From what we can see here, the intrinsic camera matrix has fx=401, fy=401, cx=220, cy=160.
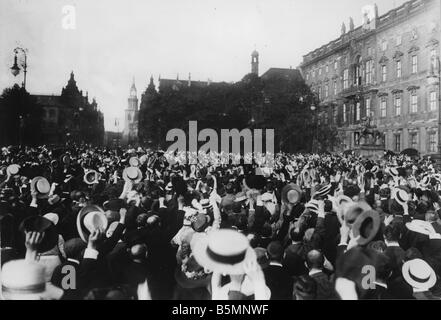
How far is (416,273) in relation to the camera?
17.0 ft

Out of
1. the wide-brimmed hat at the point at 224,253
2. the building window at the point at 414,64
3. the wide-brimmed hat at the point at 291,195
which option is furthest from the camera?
the building window at the point at 414,64

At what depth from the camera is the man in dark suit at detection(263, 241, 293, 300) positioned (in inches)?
193

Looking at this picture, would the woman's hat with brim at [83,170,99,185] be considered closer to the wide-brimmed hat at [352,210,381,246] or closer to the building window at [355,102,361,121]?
the wide-brimmed hat at [352,210,381,246]

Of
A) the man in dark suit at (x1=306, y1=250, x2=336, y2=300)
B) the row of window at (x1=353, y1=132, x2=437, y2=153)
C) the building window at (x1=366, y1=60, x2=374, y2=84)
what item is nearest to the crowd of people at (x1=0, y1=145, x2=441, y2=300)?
the man in dark suit at (x1=306, y1=250, x2=336, y2=300)

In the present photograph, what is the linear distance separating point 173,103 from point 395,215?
2643 centimetres

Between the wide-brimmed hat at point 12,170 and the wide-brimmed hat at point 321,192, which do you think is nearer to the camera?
the wide-brimmed hat at point 321,192

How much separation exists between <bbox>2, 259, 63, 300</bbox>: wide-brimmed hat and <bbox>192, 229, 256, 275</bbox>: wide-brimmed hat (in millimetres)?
1869

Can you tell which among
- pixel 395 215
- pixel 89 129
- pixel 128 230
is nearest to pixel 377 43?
pixel 395 215

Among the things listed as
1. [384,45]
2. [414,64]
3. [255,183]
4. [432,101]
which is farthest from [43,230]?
[432,101]

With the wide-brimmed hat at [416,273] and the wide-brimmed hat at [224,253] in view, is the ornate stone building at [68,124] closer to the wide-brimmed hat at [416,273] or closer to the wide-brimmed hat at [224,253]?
the wide-brimmed hat at [224,253]

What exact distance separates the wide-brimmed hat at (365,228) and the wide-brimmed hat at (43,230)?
13.1 ft

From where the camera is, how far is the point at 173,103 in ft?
105

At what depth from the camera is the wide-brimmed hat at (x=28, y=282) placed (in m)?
4.71

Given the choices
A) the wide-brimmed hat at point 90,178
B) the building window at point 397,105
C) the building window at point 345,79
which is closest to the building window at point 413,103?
the building window at point 397,105
